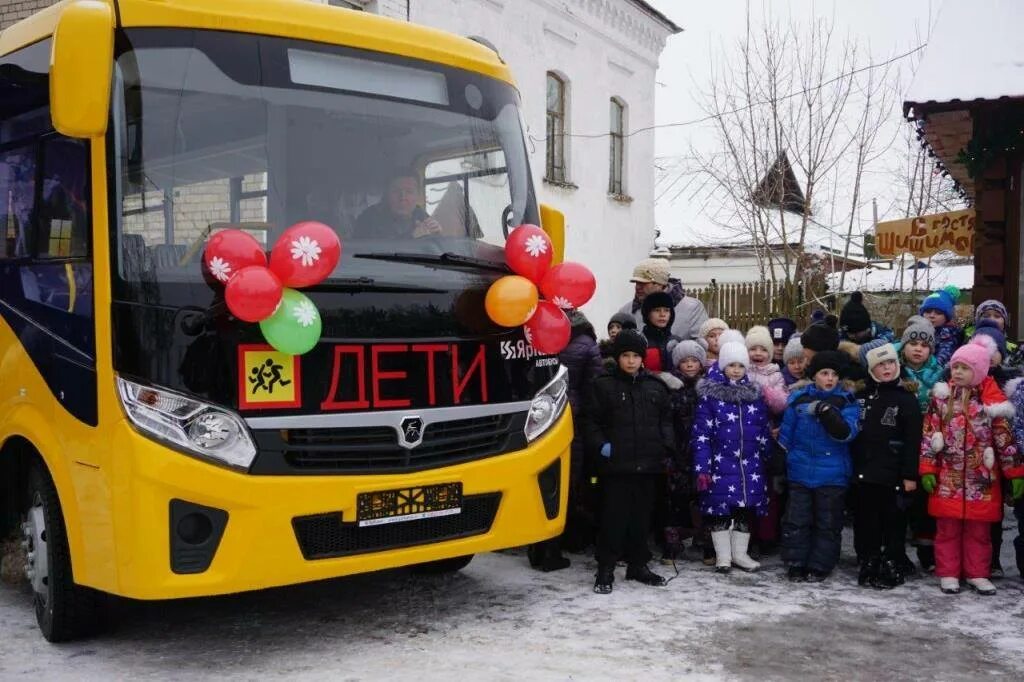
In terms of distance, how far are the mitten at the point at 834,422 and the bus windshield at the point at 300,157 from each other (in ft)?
7.13

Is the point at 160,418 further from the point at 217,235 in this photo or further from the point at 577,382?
the point at 577,382

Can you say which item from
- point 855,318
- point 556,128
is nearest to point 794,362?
point 855,318

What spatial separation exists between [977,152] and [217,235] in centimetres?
761

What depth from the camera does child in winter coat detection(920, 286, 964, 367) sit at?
24.7 feet

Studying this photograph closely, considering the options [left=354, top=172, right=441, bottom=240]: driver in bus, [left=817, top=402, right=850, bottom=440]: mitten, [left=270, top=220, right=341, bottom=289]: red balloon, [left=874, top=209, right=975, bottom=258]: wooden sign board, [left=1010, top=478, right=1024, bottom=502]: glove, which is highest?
[left=874, top=209, right=975, bottom=258]: wooden sign board

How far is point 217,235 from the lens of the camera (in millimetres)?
4629

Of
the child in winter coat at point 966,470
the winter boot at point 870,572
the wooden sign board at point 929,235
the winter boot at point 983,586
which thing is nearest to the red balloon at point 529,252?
the child in winter coat at point 966,470

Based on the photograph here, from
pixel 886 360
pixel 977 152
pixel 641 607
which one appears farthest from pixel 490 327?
pixel 977 152

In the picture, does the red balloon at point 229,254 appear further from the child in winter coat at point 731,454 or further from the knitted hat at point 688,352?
the knitted hat at point 688,352

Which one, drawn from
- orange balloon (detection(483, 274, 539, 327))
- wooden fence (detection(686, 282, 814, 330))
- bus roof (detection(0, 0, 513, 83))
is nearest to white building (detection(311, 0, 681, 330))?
wooden fence (detection(686, 282, 814, 330))

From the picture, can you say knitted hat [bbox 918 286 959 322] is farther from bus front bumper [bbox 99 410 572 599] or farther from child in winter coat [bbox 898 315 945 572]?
bus front bumper [bbox 99 410 572 599]

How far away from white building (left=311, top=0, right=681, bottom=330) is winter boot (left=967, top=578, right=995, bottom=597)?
37.8 ft

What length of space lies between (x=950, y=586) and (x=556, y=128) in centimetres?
1412

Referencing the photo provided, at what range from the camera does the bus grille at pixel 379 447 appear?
4645 mm
